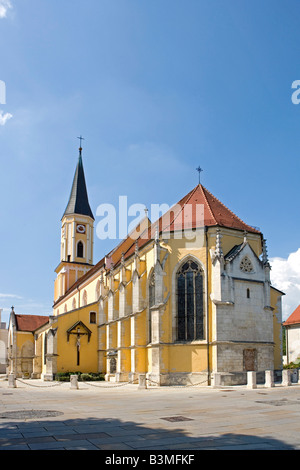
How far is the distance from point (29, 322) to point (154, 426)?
168 ft

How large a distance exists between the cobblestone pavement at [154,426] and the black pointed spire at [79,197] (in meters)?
44.4

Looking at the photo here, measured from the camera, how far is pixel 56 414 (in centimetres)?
1375

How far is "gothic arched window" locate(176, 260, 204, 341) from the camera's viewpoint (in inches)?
1104

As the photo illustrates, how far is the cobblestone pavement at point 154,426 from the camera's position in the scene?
8.84 meters

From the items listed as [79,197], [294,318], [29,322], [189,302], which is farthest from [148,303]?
[29,322]

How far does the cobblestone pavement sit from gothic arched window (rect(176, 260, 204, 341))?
36.7 feet

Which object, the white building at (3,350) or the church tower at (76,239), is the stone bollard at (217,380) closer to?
the church tower at (76,239)

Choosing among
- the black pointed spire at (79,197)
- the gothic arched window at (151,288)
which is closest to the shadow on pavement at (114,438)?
the gothic arched window at (151,288)

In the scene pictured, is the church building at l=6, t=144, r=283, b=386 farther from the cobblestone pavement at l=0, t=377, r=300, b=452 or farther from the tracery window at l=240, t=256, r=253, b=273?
the cobblestone pavement at l=0, t=377, r=300, b=452

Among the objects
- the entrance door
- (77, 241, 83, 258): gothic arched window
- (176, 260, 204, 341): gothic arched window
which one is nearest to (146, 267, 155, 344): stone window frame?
(176, 260, 204, 341): gothic arched window

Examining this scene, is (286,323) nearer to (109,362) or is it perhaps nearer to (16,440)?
(109,362)

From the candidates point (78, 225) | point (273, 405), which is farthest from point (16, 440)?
point (78, 225)

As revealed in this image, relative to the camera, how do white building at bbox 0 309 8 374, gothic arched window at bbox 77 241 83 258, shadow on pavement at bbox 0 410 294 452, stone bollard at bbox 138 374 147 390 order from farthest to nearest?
1. white building at bbox 0 309 8 374
2. gothic arched window at bbox 77 241 83 258
3. stone bollard at bbox 138 374 147 390
4. shadow on pavement at bbox 0 410 294 452

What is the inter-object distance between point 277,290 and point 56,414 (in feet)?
71.6
